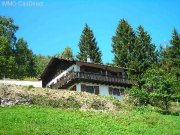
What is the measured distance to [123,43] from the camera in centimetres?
7288

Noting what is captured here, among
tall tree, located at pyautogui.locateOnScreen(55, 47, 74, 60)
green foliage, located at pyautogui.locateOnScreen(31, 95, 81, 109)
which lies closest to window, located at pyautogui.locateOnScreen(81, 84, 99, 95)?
green foliage, located at pyautogui.locateOnScreen(31, 95, 81, 109)

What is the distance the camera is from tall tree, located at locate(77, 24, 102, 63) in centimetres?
7693

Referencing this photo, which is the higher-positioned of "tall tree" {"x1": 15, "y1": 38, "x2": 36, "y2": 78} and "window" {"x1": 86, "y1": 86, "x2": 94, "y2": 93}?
"tall tree" {"x1": 15, "y1": 38, "x2": 36, "y2": 78}

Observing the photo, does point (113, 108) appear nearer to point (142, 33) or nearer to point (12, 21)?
point (142, 33)

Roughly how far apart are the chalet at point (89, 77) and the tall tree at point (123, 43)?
4635 mm

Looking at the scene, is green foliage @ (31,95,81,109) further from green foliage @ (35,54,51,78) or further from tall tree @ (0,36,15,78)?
green foliage @ (35,54,51,78)

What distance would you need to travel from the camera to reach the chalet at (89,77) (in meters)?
57.9

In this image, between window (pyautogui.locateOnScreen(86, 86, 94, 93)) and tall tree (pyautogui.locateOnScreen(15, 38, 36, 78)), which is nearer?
window (pyautogui.locateOnScreen(86, 86, 94, 93))

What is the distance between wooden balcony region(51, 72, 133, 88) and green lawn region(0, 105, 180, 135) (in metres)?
15.6

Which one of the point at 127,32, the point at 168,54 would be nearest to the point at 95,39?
the point at 127,32

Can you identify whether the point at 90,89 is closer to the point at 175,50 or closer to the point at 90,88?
the point at 90,88

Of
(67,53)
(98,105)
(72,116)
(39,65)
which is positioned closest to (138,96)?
(98,105)

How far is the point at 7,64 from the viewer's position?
251 ft

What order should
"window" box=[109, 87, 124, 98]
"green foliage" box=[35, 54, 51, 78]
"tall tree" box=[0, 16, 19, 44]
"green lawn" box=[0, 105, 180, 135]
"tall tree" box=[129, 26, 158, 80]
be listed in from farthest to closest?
1. "green foliage" box=[35, 54, 51, 78]
2. "tall tree" box=[0, 16, 19, 44]
3. "tall tree" box=[129, 26, 158, 80]
4. "window" box=[109, 87, 124, 98]
5. "green lawn" box=[0, 105, 180, 135]
